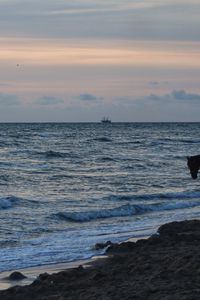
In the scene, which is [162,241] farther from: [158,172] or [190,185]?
[158,172]

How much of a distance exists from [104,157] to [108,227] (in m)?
28.8

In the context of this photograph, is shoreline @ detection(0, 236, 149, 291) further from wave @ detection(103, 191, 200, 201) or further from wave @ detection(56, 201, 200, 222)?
wave @ detection(103, 191, 200, 201)

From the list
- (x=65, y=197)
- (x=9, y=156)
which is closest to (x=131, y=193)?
(x=65, y=197)

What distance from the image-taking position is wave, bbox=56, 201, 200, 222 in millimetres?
19719

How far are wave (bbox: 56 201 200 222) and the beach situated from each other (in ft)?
25.4

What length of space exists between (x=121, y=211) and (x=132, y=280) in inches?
476

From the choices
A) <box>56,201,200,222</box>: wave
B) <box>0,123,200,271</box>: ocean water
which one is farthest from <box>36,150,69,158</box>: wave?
<box>56,201,200,222</box>: wave

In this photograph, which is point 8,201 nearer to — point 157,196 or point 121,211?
point 121,211

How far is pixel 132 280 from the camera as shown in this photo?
9219 mm

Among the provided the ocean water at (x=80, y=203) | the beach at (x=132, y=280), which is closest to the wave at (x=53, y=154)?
the ocean water at (x=80, y=203)

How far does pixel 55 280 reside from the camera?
9.95 meters

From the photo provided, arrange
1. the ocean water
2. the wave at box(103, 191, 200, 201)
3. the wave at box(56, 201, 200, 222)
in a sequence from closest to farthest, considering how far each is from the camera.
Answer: the ocean water < the wave at box(56, 201, 200, 222) < the wave at box(103, 191, 200, 201)

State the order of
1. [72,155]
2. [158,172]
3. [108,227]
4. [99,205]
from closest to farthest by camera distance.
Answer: [108,227] < [99,205] < [158,172] < [72,155]

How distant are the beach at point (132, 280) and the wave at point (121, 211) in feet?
25.4
